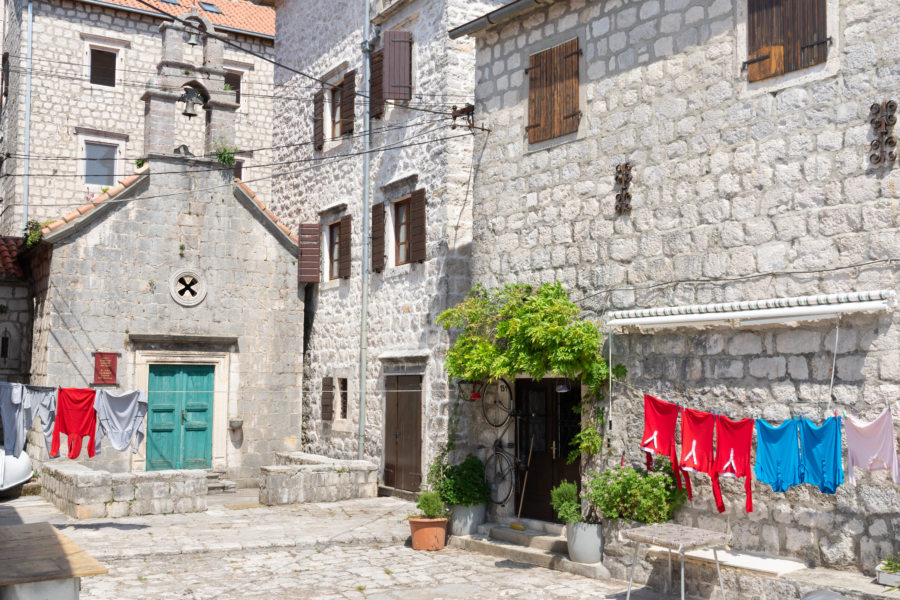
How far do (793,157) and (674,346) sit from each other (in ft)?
6.92

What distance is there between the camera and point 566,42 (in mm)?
10156

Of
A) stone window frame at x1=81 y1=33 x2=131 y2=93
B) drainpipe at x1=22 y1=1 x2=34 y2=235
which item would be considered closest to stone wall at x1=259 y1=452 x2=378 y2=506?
drainpipe at x1=22 y1=1 x2=34 y2=235

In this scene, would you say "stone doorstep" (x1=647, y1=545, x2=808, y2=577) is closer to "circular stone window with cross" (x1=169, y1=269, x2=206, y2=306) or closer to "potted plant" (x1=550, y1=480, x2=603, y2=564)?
"potted plant" (x1=550, y1=480, x2=603, y2=564)

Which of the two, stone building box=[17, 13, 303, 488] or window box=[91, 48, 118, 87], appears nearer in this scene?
stone building box=[17, 13, 303, 488]

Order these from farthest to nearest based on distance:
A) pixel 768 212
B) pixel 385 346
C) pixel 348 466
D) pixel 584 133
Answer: pixel 385 346, pixel 348 466, pixel 584 133, pixel 768 212

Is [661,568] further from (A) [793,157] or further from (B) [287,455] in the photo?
(B) [287,455]

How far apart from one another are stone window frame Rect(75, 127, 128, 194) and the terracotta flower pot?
13953mm

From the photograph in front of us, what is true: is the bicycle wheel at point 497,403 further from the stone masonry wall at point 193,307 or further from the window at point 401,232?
the stone masonry wall at point 193,307

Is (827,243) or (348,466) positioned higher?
(827,243)

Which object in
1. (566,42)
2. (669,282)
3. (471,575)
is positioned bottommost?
(471,575)

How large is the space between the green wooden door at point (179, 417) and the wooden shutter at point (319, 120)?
189 inches

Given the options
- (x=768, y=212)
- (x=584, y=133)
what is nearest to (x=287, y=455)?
(x=584, y=133)

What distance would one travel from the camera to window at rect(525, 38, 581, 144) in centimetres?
1003

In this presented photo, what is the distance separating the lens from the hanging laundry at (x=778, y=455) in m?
7.24
